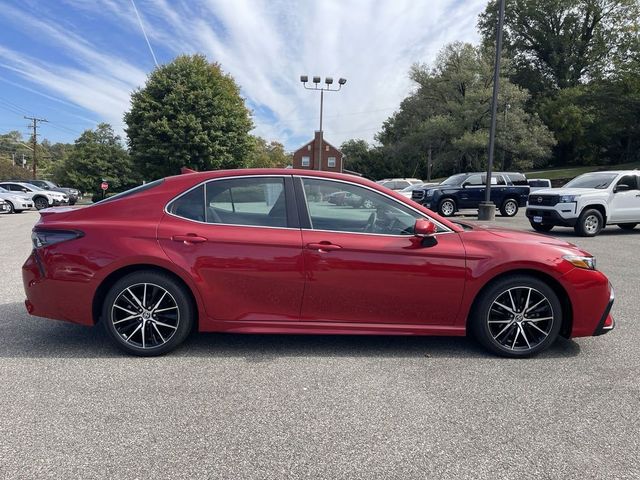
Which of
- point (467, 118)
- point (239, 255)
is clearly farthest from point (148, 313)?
point (467, 118)

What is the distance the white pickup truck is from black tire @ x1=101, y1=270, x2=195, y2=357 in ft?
37.0

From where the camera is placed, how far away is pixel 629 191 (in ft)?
39.0

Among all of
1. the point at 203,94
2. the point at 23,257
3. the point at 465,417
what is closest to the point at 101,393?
the point at 465,417

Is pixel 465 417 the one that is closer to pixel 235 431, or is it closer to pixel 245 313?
pixel 235 431

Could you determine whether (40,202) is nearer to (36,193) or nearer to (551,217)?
(36,193)

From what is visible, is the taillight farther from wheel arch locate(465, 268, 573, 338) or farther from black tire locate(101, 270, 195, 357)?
wheel arch locate(465, 268, 573, 338)

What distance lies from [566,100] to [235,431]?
56.0 m

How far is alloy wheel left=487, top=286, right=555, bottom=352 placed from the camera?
144 inches

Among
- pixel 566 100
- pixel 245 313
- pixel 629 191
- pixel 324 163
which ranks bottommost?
pixel 245 313

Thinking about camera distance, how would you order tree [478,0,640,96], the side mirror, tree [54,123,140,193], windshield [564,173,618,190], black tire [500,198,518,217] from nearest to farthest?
the side mirror
windshield [564,173,618,190]
black tire [500,198,518,217]
tree [478,0,640,96]
tree [54,123,140,193]

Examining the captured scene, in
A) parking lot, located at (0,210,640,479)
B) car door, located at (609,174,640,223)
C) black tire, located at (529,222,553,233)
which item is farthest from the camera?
black tire, located at (529,222,553,233)

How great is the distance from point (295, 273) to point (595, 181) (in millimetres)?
12082

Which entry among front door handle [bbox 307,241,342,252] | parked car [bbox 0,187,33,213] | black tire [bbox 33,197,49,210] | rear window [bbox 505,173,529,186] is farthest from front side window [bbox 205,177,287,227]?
black tire [bbox 33,197,49,210]

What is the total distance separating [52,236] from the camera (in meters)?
3.57
